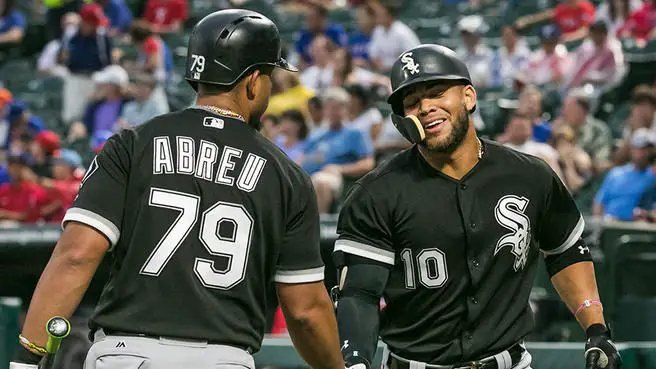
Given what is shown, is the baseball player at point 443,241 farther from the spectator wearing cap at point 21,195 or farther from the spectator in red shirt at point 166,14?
the spectator in red shirt at point 166,14

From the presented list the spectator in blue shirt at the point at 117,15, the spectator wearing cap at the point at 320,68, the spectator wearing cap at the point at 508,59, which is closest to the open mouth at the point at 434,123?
the spectator wearing cap at the point at 320,68

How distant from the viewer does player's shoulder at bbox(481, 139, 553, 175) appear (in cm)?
495

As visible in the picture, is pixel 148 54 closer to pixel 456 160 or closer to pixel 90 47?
pixel 90 47

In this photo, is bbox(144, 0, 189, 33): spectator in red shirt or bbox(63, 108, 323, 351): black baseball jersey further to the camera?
bbox(144, 0, 189, 33): spectator in red shirt

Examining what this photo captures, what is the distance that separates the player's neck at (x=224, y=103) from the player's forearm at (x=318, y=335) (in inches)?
25.1

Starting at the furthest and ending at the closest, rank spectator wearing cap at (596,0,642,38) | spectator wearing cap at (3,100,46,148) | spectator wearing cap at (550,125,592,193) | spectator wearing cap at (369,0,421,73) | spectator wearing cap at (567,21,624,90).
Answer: spectator wearing cap at (369,0,421,73)
spectator wearing cap at (596,0,642,38)
spectator wearing cap at (3,100,46,148)
spectator wearing cap at (567,21,624,90)
spectator wearing cap at (550,125,592,193)

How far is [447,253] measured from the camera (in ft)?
15.7

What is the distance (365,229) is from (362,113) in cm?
723

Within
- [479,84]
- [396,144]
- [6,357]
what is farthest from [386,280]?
[479,84]

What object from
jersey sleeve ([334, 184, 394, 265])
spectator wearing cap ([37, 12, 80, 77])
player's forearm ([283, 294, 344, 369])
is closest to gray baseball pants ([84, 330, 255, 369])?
player's forearm ([283, 294, 344, 369])

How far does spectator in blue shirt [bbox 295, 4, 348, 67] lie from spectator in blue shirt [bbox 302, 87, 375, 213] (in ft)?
9.63

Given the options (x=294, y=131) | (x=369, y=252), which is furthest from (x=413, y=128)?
(x=294, y=131)

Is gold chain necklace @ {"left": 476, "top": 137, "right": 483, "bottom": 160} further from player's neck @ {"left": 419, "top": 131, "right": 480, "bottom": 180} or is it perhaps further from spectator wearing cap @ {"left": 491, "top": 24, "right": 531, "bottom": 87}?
spectator wearing cap @ {"left": 491, "top": 24, "right": 531, "bottom": 87}

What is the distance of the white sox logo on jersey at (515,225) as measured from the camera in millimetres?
4814
